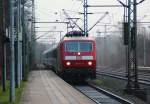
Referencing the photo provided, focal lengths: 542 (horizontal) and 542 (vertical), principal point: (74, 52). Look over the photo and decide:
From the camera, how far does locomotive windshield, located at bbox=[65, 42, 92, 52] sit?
3603 centimetres

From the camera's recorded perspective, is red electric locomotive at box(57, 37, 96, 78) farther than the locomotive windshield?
No

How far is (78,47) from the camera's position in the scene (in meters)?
36.2

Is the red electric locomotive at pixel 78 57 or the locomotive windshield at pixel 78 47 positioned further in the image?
the locomotive windshield at pixel 78 47

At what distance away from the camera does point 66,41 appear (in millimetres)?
36625

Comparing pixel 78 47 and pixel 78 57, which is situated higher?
pixel 78 47

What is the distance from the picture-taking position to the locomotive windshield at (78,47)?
36031mm

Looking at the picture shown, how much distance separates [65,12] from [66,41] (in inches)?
800

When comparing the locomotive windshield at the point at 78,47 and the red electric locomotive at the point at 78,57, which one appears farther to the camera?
the locomotive windshield at the point at 78,47

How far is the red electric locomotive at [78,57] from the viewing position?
35.4 meters

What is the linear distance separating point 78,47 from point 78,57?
89 centimetres

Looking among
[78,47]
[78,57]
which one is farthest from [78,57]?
[78,47]

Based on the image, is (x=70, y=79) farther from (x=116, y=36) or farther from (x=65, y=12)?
(x=116, y=36)

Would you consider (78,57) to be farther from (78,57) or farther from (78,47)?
(78,47)

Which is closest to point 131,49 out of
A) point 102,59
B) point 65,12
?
point 65,12
